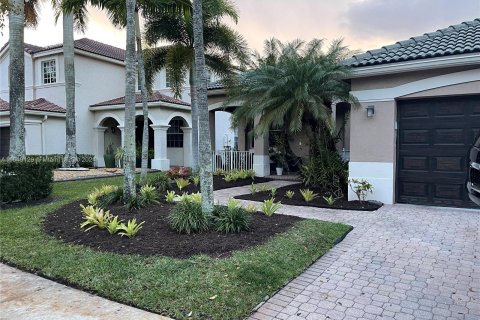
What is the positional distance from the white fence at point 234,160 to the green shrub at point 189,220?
10.2 m

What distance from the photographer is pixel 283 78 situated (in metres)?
10.1

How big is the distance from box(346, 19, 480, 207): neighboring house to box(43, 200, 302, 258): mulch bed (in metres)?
3.76

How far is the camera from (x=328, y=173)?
10562mm

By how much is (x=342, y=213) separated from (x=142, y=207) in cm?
487

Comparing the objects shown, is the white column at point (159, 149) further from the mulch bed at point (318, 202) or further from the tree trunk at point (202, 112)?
the tree trunk at point (202, 112)

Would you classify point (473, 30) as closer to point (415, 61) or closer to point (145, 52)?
point (415, 61)

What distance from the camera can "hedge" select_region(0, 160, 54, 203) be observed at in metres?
9.20

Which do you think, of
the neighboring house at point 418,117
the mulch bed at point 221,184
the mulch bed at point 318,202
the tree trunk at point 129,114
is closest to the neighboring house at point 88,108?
the mulch bed at point 221,184

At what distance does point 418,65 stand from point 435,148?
7.09 ft

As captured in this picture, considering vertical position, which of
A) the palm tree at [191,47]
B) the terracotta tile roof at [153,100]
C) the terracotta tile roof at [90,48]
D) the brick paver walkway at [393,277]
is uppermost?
the terracotta tile roof at [90,48]

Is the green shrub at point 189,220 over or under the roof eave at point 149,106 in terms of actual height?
under

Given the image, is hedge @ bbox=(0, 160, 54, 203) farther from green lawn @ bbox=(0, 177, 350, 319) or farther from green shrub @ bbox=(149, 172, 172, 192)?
green lawn @ bbox=(0, 177, 350, 319)

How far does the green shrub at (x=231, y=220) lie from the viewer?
5.91 meters

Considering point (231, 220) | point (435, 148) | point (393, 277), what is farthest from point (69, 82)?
point (393, 277)
